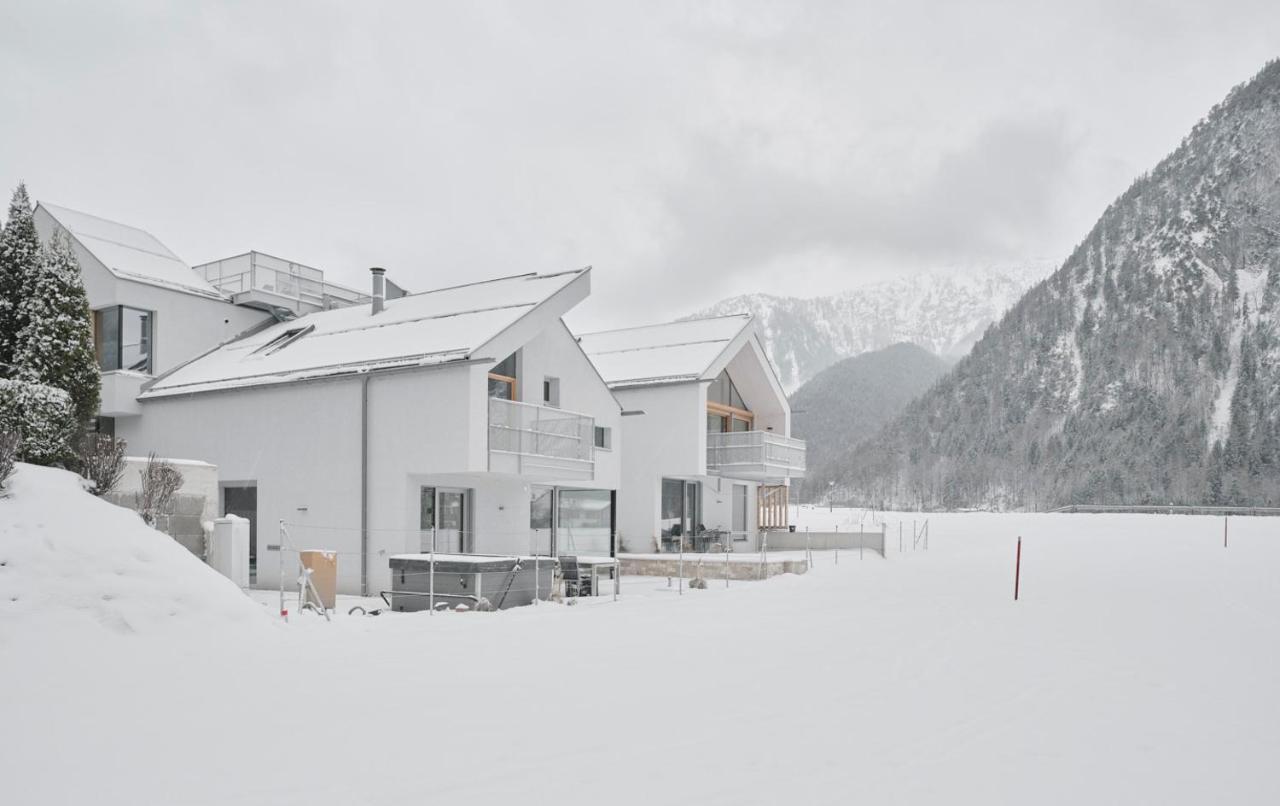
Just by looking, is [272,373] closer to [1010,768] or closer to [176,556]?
[176,556]

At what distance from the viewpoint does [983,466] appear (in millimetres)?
128250

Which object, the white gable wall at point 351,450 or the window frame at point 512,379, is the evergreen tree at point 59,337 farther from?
the window frame at point 512,379

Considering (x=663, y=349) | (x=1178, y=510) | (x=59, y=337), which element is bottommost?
(x=1178, y=510)

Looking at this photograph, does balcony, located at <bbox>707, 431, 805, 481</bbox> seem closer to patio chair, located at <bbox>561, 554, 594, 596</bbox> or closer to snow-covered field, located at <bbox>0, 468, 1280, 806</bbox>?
patio chair, located at <bbox>561, 554, 594, 596</bbox>

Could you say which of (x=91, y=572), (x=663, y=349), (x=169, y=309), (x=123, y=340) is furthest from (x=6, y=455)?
(x=663, y=349)

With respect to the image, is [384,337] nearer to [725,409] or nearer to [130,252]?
[130,252]

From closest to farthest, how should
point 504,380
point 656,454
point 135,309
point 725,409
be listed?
point 504,380, point 135,309, point 656,454, point 725,409

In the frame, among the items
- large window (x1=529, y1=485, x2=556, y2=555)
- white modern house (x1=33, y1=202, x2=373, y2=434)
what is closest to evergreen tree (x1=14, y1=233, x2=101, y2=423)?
white modern house (x1=33, y1=202, x2=373, y2=434)

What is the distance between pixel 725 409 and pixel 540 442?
13.8m

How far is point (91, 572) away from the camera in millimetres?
12156

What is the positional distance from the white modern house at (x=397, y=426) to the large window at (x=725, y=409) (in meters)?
8.38

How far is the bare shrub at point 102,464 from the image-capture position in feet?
50.0

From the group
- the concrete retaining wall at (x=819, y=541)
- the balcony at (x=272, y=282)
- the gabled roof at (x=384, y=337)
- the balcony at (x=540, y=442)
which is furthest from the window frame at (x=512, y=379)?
the concrete retaining wall at (x=819, y=541)

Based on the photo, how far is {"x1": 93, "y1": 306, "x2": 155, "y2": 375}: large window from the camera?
2628 centimetres
